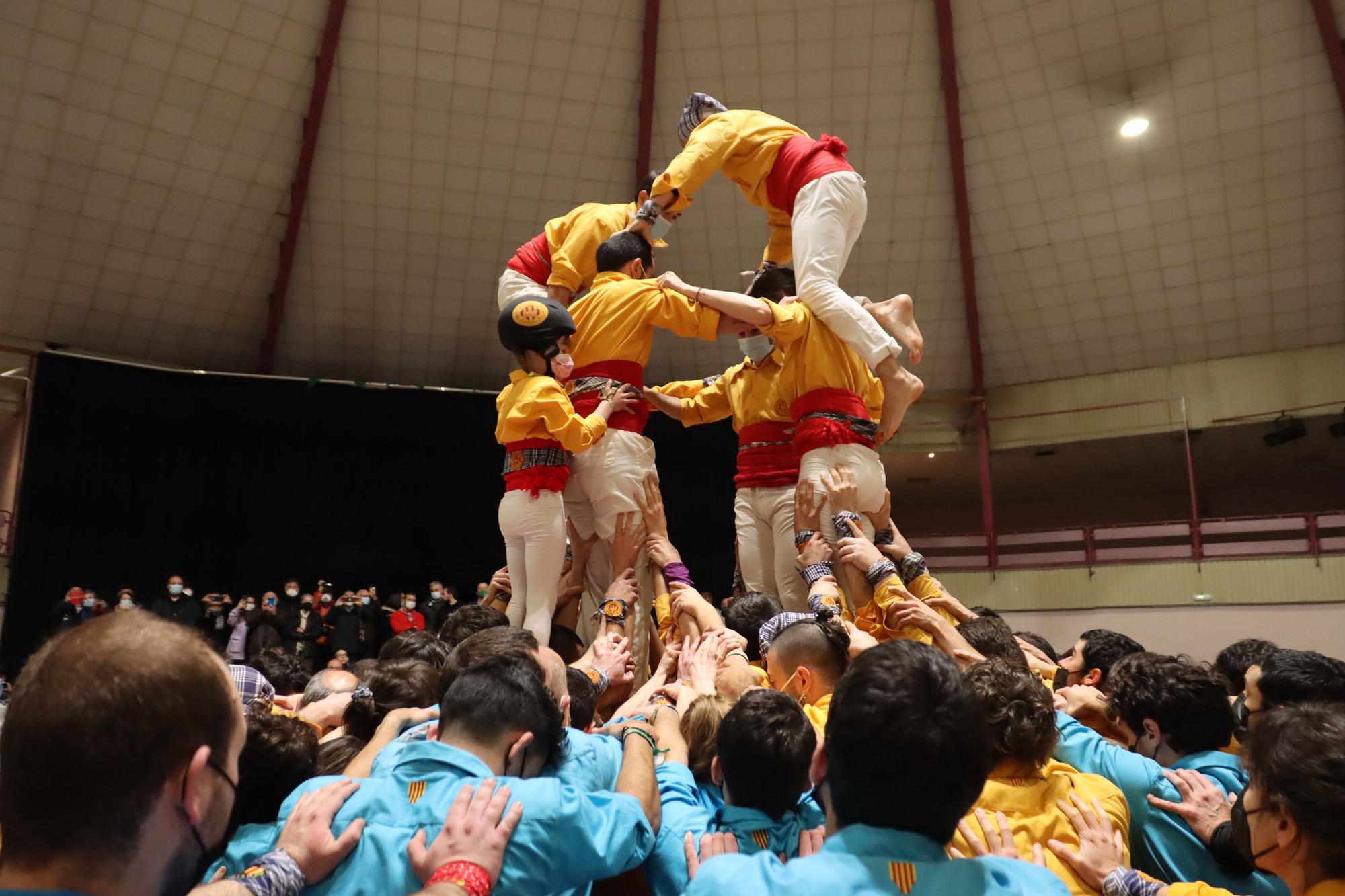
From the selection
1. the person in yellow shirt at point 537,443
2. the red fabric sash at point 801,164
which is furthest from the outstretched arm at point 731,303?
the red fabric sash at point 801,164

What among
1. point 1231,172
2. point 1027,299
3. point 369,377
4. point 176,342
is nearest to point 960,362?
point 1027,299

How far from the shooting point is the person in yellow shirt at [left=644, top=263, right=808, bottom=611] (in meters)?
4.31

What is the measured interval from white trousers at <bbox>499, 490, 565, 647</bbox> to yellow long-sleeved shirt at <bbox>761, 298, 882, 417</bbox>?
1.20 m

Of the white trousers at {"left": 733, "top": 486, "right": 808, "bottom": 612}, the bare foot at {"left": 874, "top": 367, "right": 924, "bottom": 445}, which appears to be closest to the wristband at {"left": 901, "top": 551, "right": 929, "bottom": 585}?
the white trousers at {"left": 733, "top": 486, "right": 808, "bottom": 612}

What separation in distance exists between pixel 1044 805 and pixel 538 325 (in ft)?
8.74

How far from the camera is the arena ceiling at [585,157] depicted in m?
8.99

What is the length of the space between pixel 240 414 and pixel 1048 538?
1011 centimetres

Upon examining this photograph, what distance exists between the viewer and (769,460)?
4512 millimetres

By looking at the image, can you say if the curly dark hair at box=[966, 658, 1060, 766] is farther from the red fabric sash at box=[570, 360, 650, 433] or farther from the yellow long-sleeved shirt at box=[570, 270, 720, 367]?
the red fabric sash at box=[570, 360, 650, 433]

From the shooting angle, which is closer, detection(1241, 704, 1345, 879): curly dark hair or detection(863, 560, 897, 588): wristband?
detection(1241, 704, 1345, 879): curly dark hair

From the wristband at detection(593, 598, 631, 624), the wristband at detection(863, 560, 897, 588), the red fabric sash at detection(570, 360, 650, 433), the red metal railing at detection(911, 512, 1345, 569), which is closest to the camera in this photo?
the wristband at detection(863, 560, 897, 588)

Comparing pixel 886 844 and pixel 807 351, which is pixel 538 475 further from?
pixel 886 844

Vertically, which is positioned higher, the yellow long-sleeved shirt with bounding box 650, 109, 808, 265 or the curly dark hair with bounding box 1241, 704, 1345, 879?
the yellow long-sleeved shirt with bounding box 650, 109, 808, 265

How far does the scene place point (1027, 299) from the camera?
11367mm
